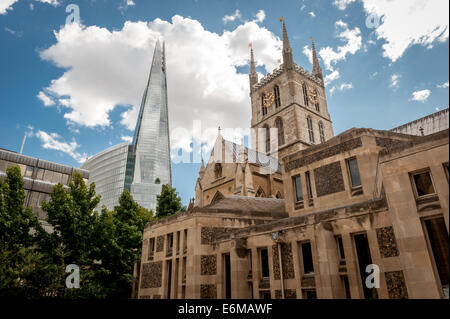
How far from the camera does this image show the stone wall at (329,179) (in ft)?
59.0

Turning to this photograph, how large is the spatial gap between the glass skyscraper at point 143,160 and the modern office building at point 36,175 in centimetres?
6183

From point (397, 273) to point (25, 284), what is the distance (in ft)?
81.7

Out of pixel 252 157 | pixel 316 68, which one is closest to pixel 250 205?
pixel 252 157

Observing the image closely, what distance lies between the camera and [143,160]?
135m

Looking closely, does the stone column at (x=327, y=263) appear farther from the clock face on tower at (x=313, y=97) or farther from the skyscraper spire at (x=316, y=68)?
the skyscraper spire at (x=316, y=68)

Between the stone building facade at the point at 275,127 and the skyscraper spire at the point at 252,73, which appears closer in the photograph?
the stone building facade at the point at 275,127

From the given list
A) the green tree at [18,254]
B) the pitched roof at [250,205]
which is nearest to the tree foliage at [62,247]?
the green tree at [18,254]

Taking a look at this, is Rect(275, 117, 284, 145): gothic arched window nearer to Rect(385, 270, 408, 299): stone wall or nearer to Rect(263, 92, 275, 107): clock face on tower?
Rect(263, 92, 275, 107): clock face on tower

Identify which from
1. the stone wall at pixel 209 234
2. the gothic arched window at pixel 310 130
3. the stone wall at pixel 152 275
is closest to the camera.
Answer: the stone wall at pixel 209 234

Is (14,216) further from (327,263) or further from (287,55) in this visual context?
(287,55)

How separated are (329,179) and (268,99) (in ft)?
170

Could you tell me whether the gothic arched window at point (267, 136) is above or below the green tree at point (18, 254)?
above

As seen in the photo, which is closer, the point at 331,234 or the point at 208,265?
the point at 331,234
